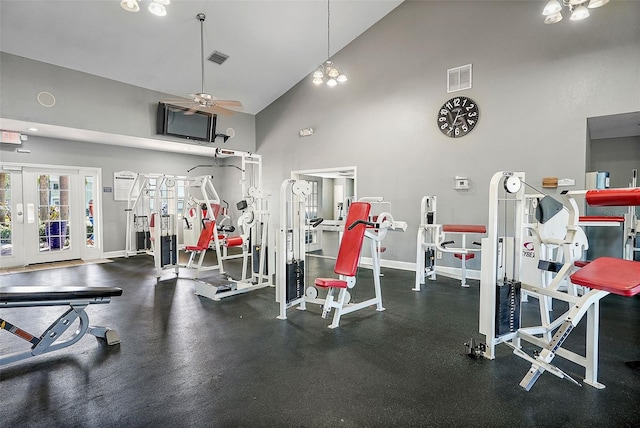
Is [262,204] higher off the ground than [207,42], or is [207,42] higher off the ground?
[207,42]

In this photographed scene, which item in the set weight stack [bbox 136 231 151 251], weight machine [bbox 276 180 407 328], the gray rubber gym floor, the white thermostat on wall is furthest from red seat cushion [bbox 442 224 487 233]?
weight stack [bbox 136 231 151 251]

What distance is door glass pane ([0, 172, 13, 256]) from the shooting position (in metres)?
6.14

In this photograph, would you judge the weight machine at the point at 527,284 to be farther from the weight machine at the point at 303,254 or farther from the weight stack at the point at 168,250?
the weight stack at the point at 168,250

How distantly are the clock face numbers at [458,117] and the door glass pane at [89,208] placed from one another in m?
7.39

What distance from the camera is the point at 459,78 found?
208 inches

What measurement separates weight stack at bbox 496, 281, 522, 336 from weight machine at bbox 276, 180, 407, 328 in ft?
4.10

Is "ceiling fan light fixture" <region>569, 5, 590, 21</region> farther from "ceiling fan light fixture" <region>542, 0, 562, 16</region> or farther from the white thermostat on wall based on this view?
the white thermostat on wall

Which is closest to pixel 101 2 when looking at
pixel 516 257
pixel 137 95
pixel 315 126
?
pixel 137 95

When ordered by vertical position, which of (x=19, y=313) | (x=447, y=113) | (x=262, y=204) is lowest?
(x=19, y=313)

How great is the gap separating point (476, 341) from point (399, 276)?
258 centimetres

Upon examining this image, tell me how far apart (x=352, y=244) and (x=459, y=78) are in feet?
12.1

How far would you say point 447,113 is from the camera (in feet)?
17.8

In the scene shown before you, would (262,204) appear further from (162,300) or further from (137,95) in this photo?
(137,95)

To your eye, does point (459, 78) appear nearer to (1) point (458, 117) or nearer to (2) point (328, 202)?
(1) point (458, 117)
